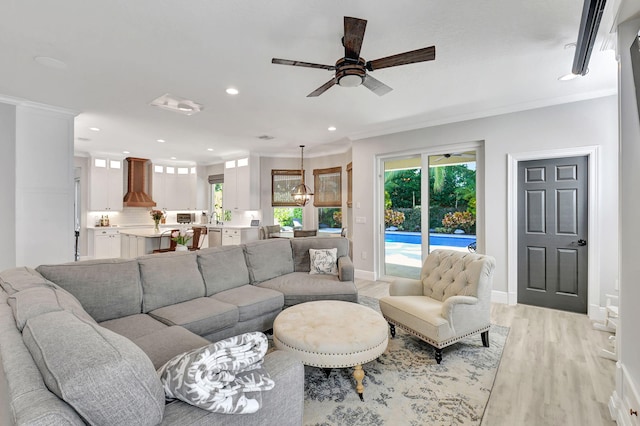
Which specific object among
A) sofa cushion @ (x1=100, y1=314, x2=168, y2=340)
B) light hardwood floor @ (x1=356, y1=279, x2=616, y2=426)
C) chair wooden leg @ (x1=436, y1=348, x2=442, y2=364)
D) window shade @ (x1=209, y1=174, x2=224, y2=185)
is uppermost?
window shade @ (x1=209, y1=174, x2=224, y2=185)

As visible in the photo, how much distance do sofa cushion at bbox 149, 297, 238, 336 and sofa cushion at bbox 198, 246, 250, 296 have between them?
12.8 inches

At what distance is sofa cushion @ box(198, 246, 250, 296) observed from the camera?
10.0ft

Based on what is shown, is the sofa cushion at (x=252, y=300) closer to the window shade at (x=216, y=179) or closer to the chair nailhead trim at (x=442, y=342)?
the chair nailhead trim at (x=442, y=342)

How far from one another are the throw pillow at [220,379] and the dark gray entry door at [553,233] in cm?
421

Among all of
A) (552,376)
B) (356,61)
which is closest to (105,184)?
(356,61)

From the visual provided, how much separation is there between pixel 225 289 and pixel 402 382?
188 cm

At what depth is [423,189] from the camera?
5.01m

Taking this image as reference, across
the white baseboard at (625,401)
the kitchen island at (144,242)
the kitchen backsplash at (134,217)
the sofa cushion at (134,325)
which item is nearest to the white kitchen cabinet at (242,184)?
the kitchen backsplash at (134,217)

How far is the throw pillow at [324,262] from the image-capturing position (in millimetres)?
3857

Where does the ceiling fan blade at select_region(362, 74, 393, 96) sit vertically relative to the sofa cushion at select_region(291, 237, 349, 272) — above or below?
above

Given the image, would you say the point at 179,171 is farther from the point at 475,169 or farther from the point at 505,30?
the point at 505,30

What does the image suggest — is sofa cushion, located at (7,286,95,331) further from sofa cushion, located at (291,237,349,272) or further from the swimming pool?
the swimming pool

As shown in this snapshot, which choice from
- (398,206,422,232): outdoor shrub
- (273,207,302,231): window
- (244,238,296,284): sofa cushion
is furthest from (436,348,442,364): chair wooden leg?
(273,207,302,231): window

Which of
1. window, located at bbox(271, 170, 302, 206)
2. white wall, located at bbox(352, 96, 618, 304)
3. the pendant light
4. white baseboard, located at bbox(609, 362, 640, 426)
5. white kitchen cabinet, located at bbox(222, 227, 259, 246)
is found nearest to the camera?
white baseboard, located at bbox(609, 362, 640, 426)
